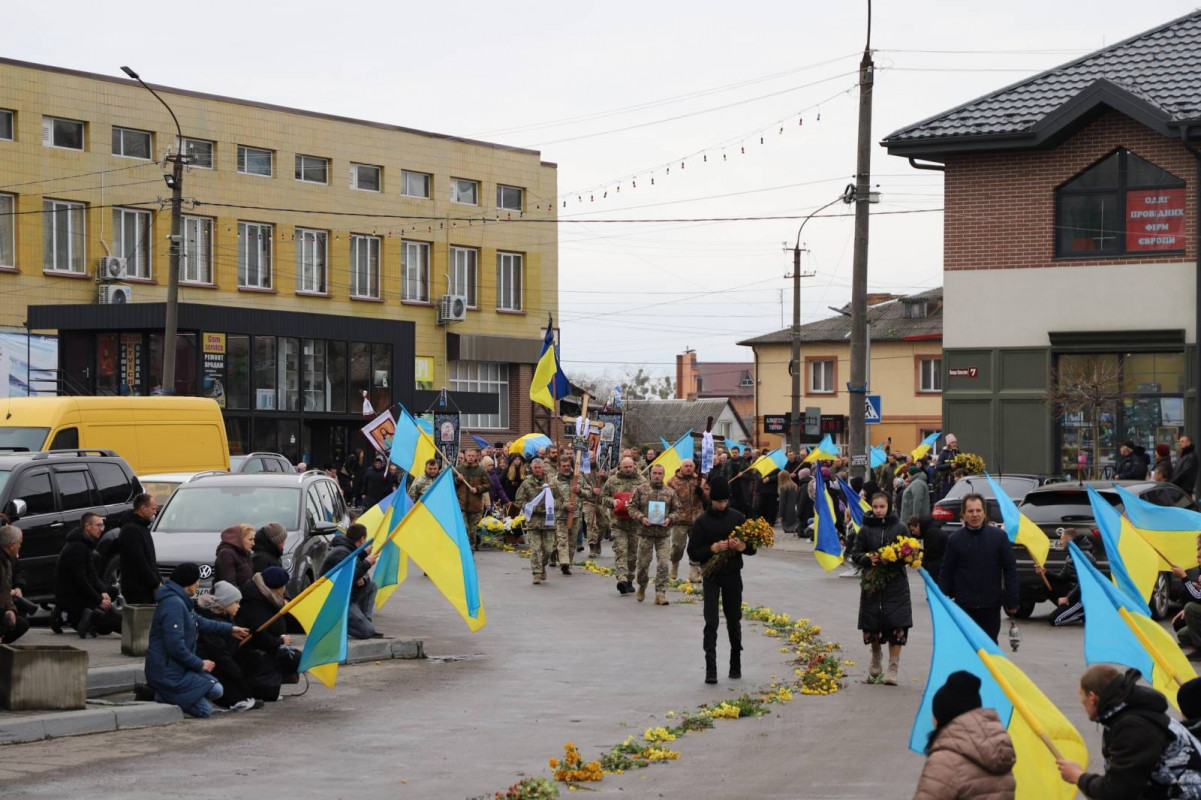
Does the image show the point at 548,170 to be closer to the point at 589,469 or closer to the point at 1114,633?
the point at 589,469

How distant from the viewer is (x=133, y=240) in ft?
166

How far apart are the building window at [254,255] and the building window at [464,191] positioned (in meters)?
8.12

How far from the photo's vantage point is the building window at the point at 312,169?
179 feet

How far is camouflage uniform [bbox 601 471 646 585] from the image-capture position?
21953 millimetres

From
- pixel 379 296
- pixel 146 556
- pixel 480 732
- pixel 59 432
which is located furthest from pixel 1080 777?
pixel 379 296

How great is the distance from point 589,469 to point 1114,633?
2070 centimetres

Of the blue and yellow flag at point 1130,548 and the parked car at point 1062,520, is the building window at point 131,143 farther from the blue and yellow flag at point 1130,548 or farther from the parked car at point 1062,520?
the blue and yellow flag at point 1130,548

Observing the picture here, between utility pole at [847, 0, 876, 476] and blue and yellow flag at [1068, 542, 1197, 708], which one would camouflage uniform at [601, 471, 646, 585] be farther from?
blue and yellow flag at [1068, 542, 1197, 708]

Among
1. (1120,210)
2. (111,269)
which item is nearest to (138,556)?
(1120,210)

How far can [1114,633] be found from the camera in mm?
8914

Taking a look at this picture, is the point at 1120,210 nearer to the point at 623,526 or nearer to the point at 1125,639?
the point at 623,526

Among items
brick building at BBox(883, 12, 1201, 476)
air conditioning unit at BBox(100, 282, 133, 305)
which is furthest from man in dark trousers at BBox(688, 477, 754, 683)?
air conditioning unit at BBox(100, 282, 133, 305)

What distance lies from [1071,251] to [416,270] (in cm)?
3311

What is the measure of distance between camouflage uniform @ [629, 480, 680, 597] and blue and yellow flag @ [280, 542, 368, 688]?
804 centimetres
